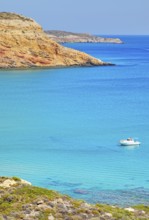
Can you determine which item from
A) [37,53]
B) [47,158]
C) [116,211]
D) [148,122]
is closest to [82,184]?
[47,158]

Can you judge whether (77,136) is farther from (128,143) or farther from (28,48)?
(28,48)

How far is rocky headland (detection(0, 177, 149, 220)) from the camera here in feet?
34.9

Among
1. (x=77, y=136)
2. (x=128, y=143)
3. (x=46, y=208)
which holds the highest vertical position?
(x=77, y=136)

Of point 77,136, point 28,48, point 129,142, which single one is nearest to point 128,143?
point 129,142

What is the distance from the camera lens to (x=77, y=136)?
31.8 m

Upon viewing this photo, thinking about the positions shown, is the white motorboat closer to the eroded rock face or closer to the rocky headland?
the rocky headland

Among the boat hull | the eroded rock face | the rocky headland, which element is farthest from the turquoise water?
the eroded rock face

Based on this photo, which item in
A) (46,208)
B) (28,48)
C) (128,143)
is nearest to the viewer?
(46,208)

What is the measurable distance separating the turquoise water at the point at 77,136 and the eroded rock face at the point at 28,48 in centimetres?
1057

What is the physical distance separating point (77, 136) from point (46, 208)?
21.0m

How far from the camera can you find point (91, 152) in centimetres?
2769

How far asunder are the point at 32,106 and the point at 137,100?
1057 cm

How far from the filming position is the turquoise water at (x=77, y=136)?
21.9 meters

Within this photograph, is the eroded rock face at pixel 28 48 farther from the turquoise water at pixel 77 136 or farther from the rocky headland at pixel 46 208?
the rocky headland at pixel 46 208
